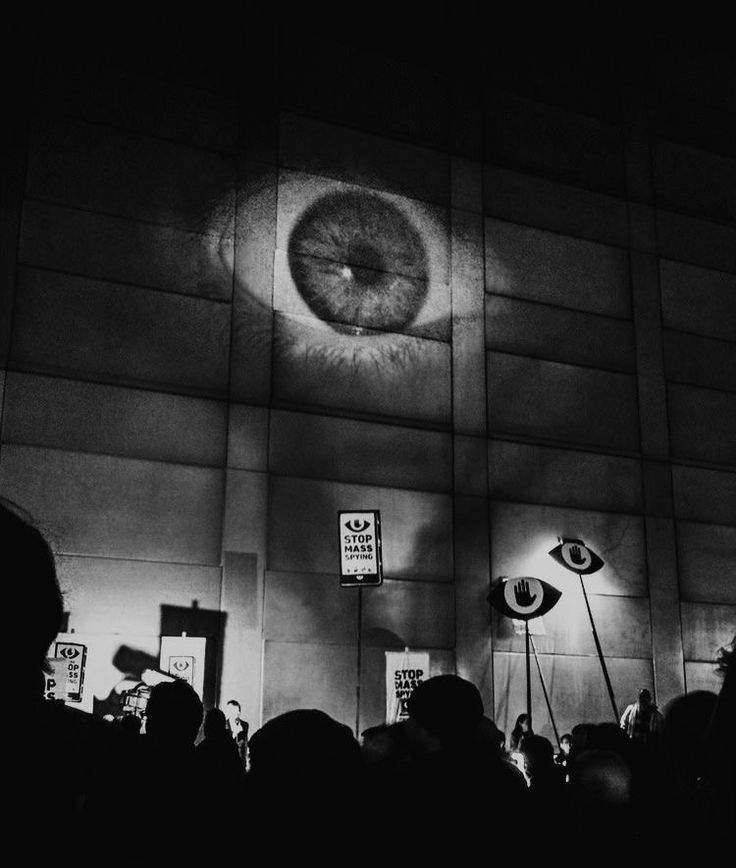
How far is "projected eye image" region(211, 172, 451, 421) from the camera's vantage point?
48.8 ft

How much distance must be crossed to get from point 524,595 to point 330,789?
453 inches

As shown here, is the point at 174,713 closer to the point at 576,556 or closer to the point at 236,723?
the point at 236,723

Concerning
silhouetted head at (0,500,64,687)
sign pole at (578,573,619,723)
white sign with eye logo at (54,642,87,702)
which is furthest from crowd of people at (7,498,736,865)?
sign pole at (578,573,619,723)

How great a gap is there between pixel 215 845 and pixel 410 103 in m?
15.9

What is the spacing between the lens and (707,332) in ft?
58.9

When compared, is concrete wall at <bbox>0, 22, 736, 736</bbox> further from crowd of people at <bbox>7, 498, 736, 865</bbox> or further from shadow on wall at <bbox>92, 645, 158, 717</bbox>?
crowd of people at <bbox>7, 498, 736, 865</bbox>

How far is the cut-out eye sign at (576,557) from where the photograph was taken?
14508 mm

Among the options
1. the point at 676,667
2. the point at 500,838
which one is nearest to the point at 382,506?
the point at 676,667

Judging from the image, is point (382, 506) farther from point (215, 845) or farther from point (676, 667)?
point (215, 845)

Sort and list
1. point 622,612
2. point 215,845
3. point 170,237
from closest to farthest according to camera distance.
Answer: point 215,845 < point 170,237 < point 622,612

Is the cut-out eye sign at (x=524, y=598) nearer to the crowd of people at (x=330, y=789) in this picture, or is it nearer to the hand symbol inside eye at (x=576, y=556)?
the hand symbol inside eye at (x=576, y=556)

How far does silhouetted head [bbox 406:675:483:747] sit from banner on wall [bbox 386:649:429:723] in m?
9.39

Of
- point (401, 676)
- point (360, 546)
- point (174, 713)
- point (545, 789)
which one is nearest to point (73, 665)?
point (360, 546)

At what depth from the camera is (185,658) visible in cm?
1297
